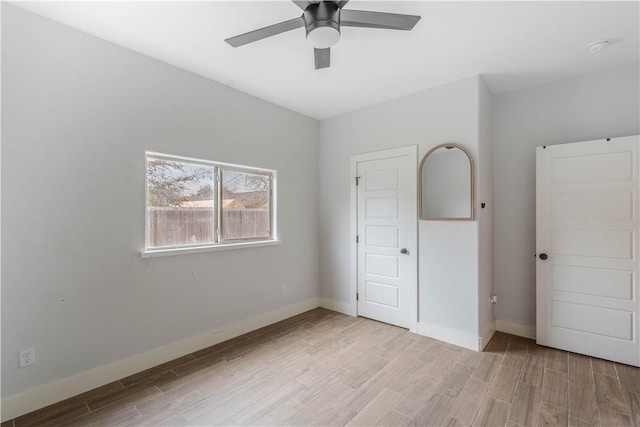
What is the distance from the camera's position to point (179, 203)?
2795 millimetres

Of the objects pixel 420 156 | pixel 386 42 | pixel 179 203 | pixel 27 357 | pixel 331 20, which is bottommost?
pixel 27 357

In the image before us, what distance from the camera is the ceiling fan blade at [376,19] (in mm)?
1692

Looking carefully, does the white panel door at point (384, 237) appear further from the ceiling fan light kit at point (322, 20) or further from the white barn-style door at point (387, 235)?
the ceiling fan light kit at point (322, 20)

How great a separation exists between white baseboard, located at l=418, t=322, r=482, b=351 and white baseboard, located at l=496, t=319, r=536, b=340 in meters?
0.69

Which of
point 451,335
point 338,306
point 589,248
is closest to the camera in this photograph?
point 589,248

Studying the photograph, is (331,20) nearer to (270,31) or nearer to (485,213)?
(270,31)

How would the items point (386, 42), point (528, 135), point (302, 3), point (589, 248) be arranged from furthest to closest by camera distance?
point (528, 135), point (589, 248), point (386, 42), point (302, 3)

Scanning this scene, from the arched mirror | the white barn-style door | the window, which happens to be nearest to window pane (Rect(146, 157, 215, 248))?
→ the window

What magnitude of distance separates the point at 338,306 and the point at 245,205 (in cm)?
191

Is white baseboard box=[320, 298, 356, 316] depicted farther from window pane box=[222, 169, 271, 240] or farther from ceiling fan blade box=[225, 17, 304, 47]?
ceiling fan blade box=[225, 17, 304, 47]

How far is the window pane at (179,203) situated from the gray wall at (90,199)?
15 centimetres

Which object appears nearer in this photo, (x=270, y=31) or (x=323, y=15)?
(x=323, y=15)

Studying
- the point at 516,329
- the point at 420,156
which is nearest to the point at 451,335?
the point at 516,329

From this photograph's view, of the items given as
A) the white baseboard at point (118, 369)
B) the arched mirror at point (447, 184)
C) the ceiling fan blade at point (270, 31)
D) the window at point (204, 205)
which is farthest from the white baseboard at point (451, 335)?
the ceiling fan blade at point (270, 31)
